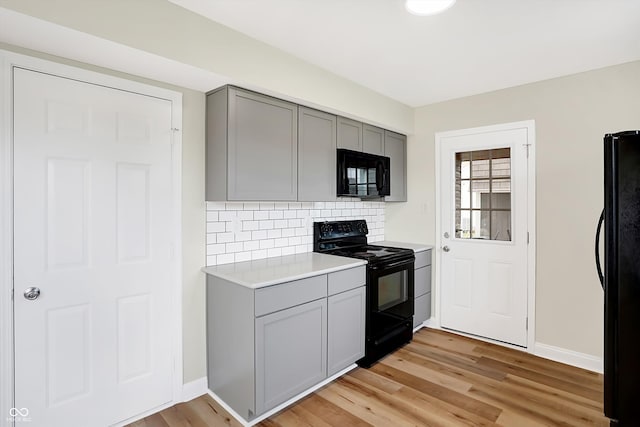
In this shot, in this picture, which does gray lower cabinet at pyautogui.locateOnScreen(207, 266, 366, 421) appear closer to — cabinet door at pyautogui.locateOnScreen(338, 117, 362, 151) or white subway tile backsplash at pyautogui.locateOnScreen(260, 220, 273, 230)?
white subway tile backsplash at pyautogui.locateOnScreen(260, 220, 273, 230)

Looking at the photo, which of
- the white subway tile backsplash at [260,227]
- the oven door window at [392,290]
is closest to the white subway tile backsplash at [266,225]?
the white subway tile backsplash at [260,227]

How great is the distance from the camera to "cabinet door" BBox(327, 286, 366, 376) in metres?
2.52

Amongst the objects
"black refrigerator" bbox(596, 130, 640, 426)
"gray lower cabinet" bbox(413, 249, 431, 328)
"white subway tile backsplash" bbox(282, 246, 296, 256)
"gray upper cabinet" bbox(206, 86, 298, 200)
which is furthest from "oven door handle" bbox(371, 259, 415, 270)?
"black refrigerator" bbox(596, 130, 640, 426)

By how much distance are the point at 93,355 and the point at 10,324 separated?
443 mm

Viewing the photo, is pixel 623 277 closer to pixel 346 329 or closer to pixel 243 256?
pixel 346 329

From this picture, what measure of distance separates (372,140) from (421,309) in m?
1.83

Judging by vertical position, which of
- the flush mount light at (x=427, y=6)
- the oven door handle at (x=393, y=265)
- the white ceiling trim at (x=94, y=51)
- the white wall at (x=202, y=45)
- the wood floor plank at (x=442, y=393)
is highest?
the flush mount light at (x=427, y=6)

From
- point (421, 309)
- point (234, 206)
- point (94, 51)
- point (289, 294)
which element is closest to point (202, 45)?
point (94, 51)

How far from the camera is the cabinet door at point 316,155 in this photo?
2.73 metres

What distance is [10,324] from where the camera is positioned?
174 centimetres

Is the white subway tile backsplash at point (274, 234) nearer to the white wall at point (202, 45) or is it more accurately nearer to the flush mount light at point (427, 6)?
the white wall at point (202, 45)

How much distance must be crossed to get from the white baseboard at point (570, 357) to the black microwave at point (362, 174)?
1.98m

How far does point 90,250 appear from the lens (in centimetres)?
198

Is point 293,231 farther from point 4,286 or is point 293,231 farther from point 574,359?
point 574,359
